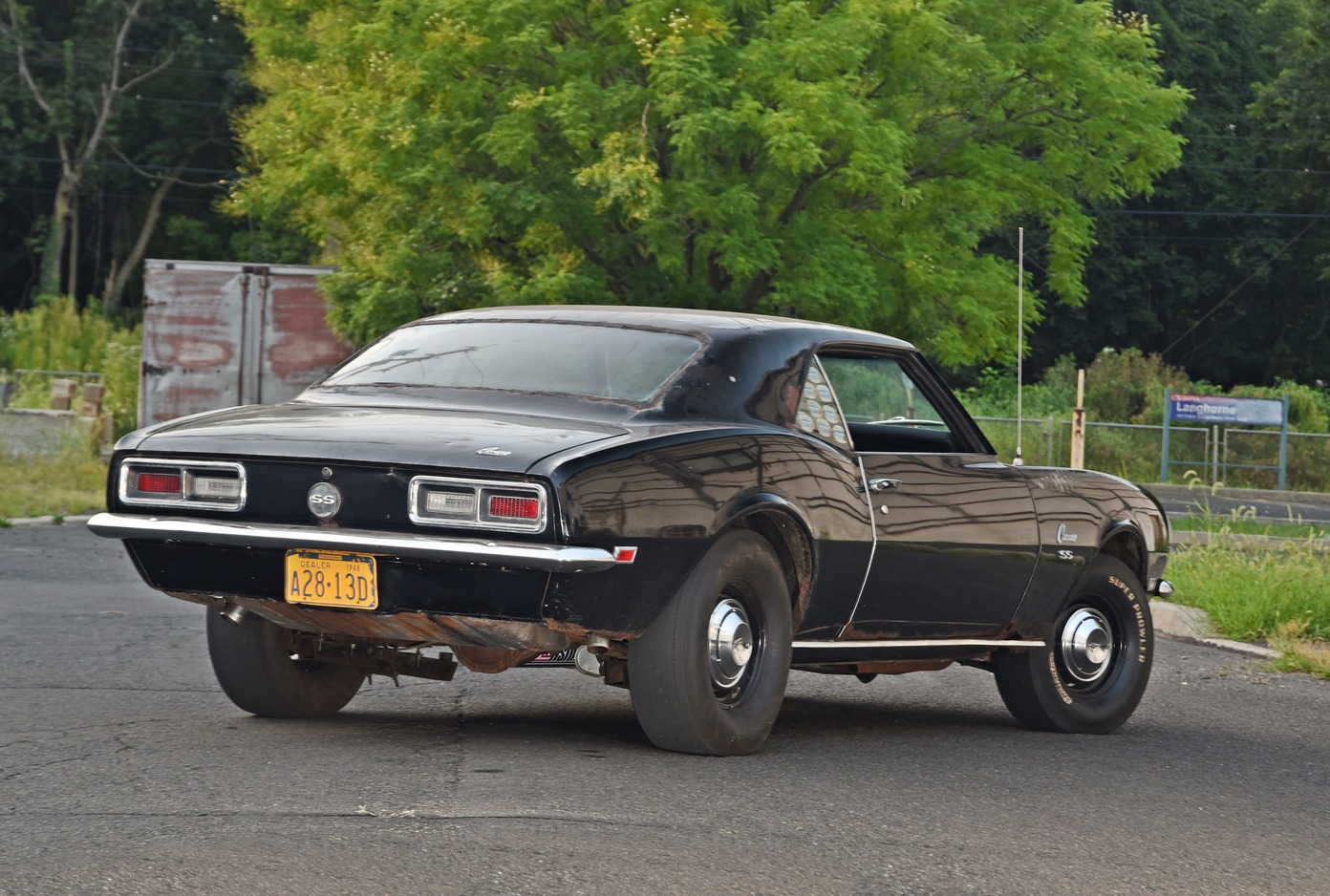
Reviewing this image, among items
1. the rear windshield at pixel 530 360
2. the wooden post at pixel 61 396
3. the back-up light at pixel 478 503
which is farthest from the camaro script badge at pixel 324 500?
the wooden post at pixel 61 396

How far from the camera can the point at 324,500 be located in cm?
575

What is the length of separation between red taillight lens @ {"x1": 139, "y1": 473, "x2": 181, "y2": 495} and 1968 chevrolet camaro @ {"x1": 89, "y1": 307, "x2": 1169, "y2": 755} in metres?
0.01

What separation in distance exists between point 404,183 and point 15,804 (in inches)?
814

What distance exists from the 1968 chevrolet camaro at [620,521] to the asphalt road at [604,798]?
309mm

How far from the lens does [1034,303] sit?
27.4m

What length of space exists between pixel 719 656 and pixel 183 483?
179cm

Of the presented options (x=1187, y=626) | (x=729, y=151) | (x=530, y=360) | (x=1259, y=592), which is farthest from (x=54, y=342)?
(x=530, y=360)

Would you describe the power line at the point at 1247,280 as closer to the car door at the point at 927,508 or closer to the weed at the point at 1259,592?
the weed at the point at 1259,592

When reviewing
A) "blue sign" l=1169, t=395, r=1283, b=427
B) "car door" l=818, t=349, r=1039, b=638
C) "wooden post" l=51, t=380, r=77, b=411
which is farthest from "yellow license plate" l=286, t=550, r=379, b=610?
"blue sign" l=1169, t=395, r=1283, b=427

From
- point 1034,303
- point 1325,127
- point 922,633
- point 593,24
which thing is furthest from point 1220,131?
point 922,633

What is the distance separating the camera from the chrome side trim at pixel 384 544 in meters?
5.48

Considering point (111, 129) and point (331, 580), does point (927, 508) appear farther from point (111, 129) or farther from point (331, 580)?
point (111, 129)

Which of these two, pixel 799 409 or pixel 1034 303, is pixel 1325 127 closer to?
pixel 1034 303

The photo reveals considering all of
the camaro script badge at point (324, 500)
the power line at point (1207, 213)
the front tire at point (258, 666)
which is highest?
the power line at point (1207, 213)
